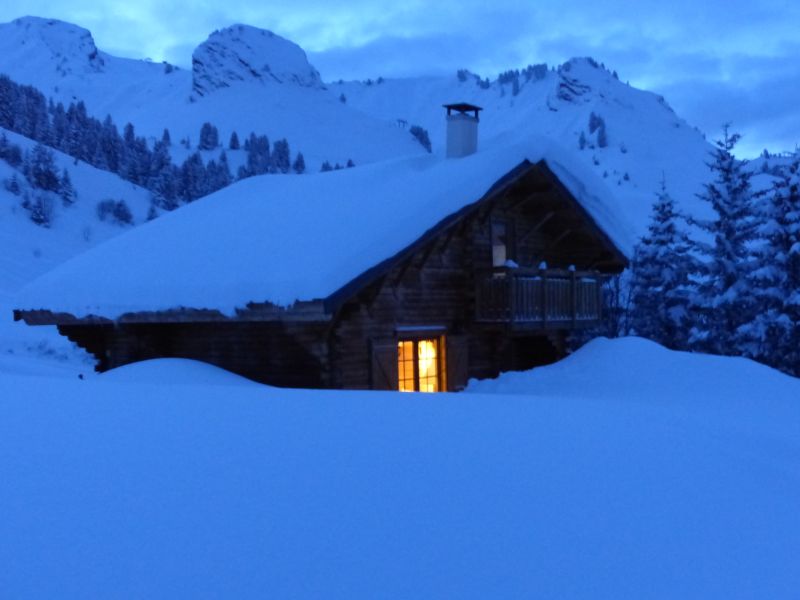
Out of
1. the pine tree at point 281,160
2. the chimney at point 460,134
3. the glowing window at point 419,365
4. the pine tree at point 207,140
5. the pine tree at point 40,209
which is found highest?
the pine tree at point 207,140

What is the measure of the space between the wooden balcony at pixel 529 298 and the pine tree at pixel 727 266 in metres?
8.39

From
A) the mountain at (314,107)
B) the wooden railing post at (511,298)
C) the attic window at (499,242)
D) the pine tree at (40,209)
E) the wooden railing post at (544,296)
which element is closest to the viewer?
the wooden railing post at (511,298)

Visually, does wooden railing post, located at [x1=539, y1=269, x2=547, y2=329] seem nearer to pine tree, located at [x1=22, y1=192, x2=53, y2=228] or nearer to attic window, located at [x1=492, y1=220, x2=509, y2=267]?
attic window, located at [x1=492, y1=220, x2=509, y2=267]

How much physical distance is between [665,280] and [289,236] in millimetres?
15861

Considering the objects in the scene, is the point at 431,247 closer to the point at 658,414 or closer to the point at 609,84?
the point at 658,414

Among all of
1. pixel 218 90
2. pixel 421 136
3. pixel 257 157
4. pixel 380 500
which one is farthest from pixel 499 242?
pixel 218 90

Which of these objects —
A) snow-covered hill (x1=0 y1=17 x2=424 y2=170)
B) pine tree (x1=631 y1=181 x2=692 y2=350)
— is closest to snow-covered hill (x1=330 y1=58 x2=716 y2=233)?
snow-covered hill (x1=0 y1=17 x2=424 y2=170)

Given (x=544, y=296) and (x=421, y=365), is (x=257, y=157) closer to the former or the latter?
(x=421, y=365)

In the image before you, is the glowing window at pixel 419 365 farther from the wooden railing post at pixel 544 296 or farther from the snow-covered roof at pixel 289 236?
the snow-covered roof at pixel 289 236

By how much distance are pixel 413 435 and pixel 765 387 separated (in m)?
9.62

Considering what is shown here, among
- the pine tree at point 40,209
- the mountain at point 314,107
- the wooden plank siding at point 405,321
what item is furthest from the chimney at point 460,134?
the mountain at point 314,107

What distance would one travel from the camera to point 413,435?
474 centimetres

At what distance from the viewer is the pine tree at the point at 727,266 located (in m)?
21.9

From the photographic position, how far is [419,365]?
14.4 meters
